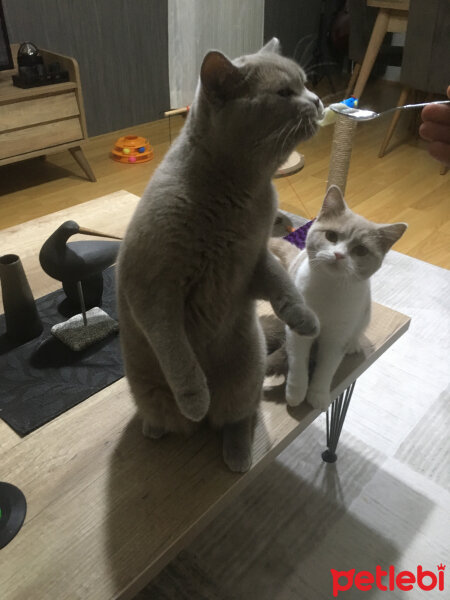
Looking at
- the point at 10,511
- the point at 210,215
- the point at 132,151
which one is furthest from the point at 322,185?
the point at 10,511

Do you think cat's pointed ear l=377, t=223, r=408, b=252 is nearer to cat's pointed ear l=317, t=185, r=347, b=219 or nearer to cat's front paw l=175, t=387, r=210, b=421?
cat's pointed ear l=317, t=185, r=347, b=219

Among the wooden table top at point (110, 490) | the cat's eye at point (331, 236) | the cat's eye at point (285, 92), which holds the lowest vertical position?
the wooden table top at point (110, 490)

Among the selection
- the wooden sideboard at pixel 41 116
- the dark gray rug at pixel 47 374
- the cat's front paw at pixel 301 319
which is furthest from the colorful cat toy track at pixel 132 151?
the cat's front paw at pixel 301 319

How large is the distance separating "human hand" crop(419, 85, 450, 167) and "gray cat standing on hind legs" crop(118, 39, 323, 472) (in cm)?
57

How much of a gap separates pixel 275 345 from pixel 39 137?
1.87 m

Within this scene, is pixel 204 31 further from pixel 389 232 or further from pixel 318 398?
pixel 318 398

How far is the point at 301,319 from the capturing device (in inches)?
31.4

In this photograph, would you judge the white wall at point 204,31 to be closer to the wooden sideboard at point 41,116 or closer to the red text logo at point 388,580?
the wooden sideboard at point 41,116

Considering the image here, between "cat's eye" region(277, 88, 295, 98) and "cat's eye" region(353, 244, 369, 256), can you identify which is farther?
"cat's eye" region(353, 244, 369, 256)

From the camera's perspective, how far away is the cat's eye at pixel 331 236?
35.8 inches

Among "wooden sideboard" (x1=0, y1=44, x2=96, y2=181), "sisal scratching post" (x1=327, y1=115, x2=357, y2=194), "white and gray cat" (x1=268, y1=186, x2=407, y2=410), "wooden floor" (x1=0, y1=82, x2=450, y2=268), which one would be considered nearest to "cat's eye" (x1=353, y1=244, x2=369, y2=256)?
"white and gray cat" (x1=268, y1=186, x2=407, y2=410)

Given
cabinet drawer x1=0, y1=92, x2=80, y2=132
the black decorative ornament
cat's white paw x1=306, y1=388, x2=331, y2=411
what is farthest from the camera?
cabinet drawer x1=0, y1=92, x2=80, y2=132

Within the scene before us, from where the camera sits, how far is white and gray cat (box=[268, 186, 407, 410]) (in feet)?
2.89

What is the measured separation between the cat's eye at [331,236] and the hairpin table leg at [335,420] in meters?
0.36
